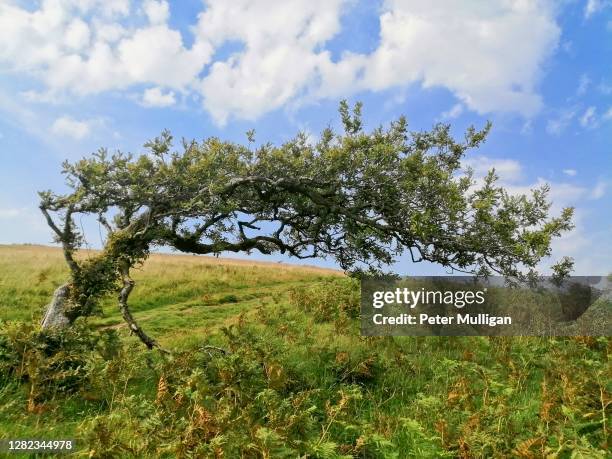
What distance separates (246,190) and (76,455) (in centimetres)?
911

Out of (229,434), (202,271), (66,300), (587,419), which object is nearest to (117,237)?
(66,300)

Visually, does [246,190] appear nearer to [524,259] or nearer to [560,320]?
[524,259]

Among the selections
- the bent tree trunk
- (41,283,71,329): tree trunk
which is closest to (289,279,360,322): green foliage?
the bent tree trunk

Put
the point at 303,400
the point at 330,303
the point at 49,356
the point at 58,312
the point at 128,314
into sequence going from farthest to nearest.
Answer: the point at 330,303 < the point at 128,314 < the point at 58,312 < the point at 49,356 < the point at 303,400

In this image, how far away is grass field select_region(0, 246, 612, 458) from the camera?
6789 mm

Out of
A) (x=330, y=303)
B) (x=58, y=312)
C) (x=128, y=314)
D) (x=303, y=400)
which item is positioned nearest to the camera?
(x=303, y=400)

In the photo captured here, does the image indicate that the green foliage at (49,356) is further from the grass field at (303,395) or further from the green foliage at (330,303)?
the green foliage at (330,303)

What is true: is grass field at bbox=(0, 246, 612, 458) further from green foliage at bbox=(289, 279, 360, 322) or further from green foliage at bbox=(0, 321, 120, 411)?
green foliage at bbox=(289, 279, 360, 322)

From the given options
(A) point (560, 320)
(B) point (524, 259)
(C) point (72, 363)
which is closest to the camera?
(C) point (72, 363)

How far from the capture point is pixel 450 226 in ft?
41.6

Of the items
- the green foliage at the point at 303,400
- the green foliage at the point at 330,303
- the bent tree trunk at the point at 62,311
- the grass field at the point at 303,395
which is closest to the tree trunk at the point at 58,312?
the bent tree trunk at the point at 62,311

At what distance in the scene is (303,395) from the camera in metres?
8.80

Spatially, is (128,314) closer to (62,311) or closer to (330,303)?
(62,311)

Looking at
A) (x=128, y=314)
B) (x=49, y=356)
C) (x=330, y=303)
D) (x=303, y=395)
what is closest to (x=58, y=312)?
(x=128, y=314)
